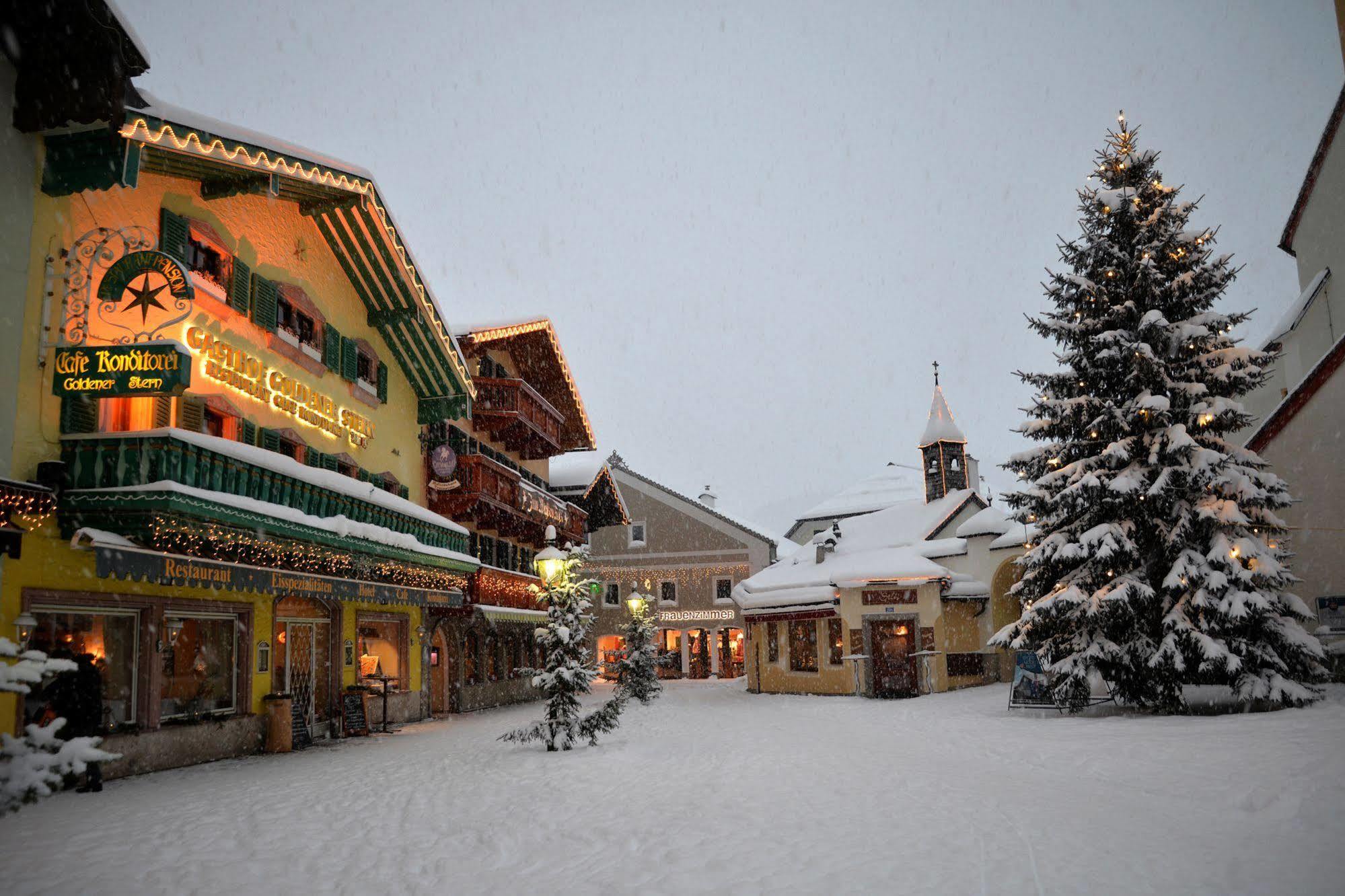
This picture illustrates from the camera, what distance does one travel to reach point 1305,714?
12375 millimetres

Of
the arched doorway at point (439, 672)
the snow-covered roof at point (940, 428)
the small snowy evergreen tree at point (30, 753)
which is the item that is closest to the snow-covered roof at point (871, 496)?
the snow-covered roof at point (940, 428)

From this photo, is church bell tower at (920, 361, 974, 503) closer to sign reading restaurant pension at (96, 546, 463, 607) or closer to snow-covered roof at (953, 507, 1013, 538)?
snow-covered roof at (953, 507, 1013, 538)

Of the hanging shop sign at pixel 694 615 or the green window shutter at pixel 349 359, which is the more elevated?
the green window shutter at pixel 349 359

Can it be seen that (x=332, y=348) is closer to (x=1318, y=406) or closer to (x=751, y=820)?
(x=751, y=820)

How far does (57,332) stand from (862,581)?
70.6ft

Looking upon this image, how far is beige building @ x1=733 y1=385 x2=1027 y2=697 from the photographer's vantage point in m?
26.6

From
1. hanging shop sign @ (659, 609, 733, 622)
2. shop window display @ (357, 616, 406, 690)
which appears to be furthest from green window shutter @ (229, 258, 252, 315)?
hanging shop sign @ (659, 609, 733, 622)

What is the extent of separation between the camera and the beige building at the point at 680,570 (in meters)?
42.4

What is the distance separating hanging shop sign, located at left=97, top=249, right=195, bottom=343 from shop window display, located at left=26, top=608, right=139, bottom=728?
352 cm

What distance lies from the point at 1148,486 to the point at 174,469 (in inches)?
571

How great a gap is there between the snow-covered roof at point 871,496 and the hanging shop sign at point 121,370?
45.8m

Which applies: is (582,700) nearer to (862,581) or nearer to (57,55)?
(862,581)

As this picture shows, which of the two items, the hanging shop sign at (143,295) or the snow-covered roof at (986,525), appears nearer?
the hanging shop sign at (143,295)

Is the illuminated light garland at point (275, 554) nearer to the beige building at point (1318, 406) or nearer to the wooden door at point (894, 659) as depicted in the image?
the wooden door at point (894, 659)
